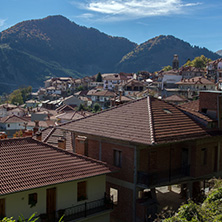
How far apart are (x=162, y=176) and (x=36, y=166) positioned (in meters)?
7.97

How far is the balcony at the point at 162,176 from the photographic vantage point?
19062 mm

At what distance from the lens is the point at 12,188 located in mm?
14047

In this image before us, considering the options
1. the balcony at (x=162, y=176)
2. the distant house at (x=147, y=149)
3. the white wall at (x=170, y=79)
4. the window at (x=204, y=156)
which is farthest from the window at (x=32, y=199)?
the white wall at (x=170, y=79)

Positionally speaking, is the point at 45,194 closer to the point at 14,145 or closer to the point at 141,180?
the point at 14,145

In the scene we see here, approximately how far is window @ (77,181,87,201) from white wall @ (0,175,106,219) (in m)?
0.21

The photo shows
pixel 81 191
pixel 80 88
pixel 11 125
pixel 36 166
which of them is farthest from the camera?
pixel 80 88

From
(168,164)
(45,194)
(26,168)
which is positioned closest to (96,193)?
(45,194)

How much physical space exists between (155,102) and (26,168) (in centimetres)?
1099

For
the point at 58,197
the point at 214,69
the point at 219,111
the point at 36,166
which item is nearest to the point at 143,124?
the point at 219,111

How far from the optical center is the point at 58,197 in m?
16.3

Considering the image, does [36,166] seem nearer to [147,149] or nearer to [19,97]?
[147,149]

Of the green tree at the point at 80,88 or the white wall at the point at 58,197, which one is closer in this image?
the white wall at the point at 58,197

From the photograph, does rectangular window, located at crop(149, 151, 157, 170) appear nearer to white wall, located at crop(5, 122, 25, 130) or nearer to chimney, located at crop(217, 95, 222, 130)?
chimney, located at crop(217, 95, 222, 130)

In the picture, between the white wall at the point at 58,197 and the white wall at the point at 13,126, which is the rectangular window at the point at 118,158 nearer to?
the white wall at the point at 58,197
